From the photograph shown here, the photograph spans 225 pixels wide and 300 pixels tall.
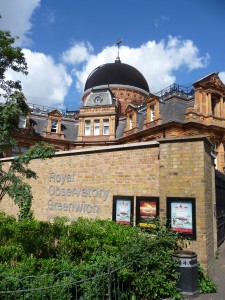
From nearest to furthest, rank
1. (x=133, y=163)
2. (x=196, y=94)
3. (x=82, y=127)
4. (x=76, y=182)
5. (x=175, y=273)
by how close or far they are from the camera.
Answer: (x=175, y=273) < (x=133, y=163) < (x=76, y=182) < (x=196, y=94) < (x=82, y=127)

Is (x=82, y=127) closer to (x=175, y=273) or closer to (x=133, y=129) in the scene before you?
(x=133, y=129)

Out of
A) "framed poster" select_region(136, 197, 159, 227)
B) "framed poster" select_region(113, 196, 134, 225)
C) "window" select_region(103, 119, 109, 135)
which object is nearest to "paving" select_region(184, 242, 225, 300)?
"framed poster" select_region(136, 197, 159, 227)

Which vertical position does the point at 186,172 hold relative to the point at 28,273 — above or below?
above

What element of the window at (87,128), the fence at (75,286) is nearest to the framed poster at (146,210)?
the fence at (75,286)

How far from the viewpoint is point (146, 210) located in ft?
27.2

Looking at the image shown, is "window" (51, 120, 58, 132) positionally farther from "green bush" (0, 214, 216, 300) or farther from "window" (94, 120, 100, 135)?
"green bush" (0, 214, 216, 300)

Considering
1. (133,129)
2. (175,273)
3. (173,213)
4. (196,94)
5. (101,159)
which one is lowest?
(175,273)

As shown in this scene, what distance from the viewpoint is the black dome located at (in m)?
42.8

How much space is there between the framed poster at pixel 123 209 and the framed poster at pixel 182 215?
157 cm

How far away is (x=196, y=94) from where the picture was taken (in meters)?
25.9

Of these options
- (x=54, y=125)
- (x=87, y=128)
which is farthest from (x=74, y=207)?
(x=54, y=125)

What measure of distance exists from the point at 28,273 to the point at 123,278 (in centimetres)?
187

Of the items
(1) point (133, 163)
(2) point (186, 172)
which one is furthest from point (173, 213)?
(1) point (133, 163)

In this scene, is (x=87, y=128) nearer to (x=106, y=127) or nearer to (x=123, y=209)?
(x=106, y=127)
